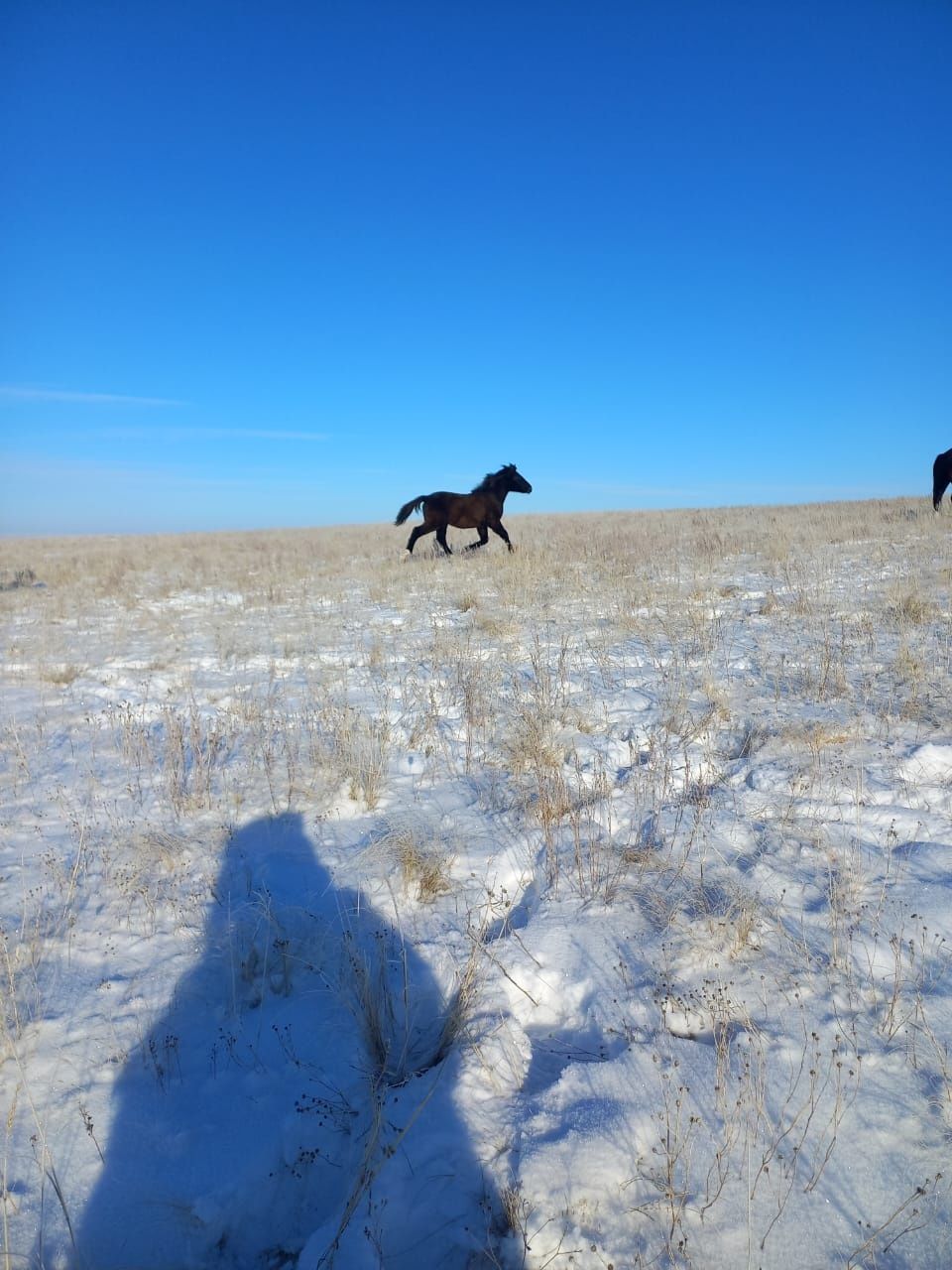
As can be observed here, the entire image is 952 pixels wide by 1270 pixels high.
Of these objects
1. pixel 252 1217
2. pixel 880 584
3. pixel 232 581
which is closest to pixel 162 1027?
pixel 252 1217

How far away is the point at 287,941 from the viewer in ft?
8.73

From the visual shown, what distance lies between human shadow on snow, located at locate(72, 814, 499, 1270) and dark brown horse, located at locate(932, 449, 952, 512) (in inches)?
671

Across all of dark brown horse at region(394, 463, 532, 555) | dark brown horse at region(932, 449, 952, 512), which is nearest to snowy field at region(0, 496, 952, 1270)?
dark brown horse at region(394, 463, 532, 555)

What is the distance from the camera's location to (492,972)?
2.43m

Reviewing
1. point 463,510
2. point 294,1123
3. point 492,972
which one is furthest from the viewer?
point 463,510

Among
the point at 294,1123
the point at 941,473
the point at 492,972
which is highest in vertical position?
the point at 941,473

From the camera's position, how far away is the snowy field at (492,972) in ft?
5.56

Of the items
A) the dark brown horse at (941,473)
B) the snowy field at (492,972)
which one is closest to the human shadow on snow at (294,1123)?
the snowy field at (492,972)

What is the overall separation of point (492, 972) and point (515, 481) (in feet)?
47.4

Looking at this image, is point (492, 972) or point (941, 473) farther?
point (941, 473)

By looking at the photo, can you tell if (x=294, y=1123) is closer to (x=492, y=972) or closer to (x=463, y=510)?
(x=492, y=972)

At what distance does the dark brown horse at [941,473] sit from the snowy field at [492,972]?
12221mm

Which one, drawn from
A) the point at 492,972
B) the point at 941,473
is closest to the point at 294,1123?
the point at 492,972

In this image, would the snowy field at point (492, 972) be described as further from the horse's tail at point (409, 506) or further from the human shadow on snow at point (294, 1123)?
the horse's tail at point (409, 506)
